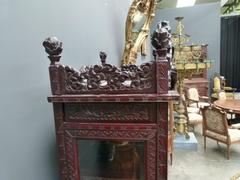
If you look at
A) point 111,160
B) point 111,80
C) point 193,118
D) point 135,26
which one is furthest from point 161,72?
point 193,118

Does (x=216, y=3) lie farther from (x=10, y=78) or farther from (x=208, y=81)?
(x=10, y=78)

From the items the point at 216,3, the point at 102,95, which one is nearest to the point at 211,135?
the point at 102,95

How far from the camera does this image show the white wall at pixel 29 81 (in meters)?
0.84

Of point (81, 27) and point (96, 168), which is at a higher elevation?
point (81, 27)

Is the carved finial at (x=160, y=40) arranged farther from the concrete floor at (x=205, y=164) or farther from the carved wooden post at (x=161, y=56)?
the concrete floor at (x=205, y=164)

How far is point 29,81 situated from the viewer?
0.96 m

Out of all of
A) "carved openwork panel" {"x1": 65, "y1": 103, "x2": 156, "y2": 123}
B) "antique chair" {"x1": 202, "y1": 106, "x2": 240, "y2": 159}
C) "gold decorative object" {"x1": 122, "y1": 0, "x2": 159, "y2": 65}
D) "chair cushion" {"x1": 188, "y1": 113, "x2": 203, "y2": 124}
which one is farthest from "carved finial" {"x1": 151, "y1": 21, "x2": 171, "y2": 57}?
"chair cushion" {"x1": 188, "y1": 113, "x2": 203, "y2": 124}

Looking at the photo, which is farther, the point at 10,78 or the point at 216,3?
the point at 216,3

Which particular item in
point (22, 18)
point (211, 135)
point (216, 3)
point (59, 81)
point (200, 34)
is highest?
point (216, 3)

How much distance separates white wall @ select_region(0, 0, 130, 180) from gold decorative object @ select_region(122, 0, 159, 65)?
94 centimetres

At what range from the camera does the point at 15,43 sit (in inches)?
34.8

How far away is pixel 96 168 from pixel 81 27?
0.91 metres

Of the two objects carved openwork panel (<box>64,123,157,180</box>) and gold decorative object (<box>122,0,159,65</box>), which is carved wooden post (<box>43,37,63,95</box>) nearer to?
carved openwork panel (<box>64,123,157,180</box>)

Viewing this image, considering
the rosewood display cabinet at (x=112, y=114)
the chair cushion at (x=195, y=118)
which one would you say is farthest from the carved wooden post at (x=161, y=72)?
the chair cushion at (x=195, y=118)
